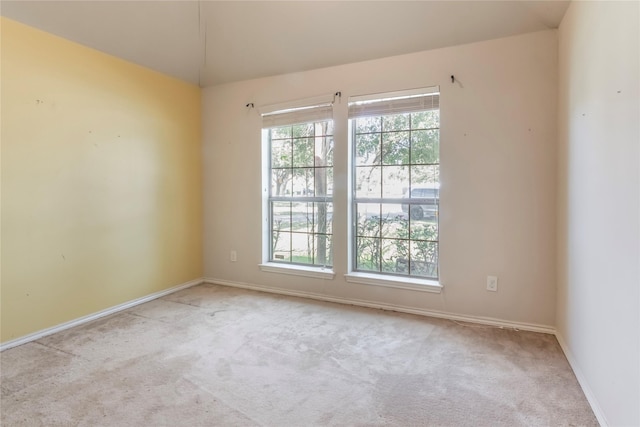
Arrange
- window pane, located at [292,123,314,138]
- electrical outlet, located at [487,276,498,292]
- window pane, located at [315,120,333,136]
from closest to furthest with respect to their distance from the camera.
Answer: electrical outlet, located at [487,276,498,292] → window pane, located at [315,120,333,136] → window pane, located at [292,123,314,138]

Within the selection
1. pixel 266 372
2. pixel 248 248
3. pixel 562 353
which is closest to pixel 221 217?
pixel 248 248

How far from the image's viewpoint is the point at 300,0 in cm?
255

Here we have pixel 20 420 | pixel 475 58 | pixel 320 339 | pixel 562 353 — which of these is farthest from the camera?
pixel 475 58

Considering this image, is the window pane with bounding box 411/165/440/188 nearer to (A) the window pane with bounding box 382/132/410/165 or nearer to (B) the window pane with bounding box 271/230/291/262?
(A) the window pane with bounding box 382/132/410/165

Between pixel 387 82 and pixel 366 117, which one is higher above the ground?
pixel 387 82

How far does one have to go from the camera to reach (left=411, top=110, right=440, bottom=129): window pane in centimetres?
303

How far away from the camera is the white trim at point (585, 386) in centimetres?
160

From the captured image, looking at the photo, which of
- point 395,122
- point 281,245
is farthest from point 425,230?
point 281,245

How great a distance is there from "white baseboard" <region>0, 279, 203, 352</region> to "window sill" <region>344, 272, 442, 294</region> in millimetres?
1906

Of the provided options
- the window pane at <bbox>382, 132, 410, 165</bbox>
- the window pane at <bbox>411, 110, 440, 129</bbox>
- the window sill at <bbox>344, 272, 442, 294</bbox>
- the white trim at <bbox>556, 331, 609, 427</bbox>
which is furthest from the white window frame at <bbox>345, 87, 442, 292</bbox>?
the white trim at <bbox>556, 331, 609, 427</bbox>

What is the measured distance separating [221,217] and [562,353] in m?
3.39

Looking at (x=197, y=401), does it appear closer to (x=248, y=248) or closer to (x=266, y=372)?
(x=266, y=372)

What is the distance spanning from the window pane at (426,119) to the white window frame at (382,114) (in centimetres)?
11

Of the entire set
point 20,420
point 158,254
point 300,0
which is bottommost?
point 20,420
